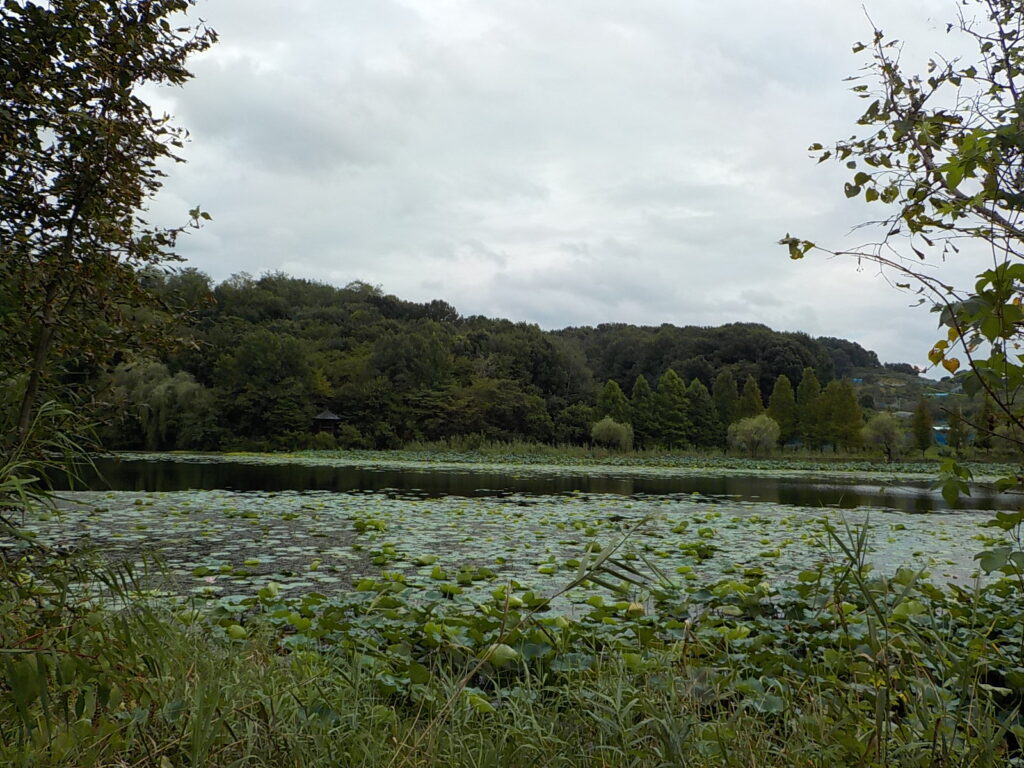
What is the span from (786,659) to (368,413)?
32626 millimetres

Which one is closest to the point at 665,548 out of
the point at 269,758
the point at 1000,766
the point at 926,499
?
the point at 1000,766

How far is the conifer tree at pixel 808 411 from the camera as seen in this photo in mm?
34438

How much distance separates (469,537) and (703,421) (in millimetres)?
33119

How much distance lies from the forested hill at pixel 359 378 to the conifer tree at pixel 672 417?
4.04 m

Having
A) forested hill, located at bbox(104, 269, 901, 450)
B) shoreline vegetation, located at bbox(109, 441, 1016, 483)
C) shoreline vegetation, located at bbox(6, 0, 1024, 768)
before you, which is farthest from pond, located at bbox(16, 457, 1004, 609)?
forested hill, located at bbox(104, 269, 901, 450)

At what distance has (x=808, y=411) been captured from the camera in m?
34.8

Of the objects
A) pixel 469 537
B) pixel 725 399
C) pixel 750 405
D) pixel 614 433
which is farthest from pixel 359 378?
pixel 469 537

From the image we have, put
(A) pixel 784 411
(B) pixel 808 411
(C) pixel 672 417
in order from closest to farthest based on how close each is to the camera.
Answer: (B) pixel 808 411 → (A) pixel 784 411 → (C) pixel 672 417

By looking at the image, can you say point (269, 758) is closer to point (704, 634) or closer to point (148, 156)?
point (704, 634)

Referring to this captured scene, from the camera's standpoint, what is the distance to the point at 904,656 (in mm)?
2576

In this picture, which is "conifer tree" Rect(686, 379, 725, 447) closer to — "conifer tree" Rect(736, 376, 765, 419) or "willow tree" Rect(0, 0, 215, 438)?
"conifer tree" Rect(736, 376, 765, 419)

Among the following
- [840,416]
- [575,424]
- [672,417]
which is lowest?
[575,424]

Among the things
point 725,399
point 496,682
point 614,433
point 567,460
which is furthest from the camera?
point 725,399

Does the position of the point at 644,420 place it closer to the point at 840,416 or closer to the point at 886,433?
the point at 840,416
